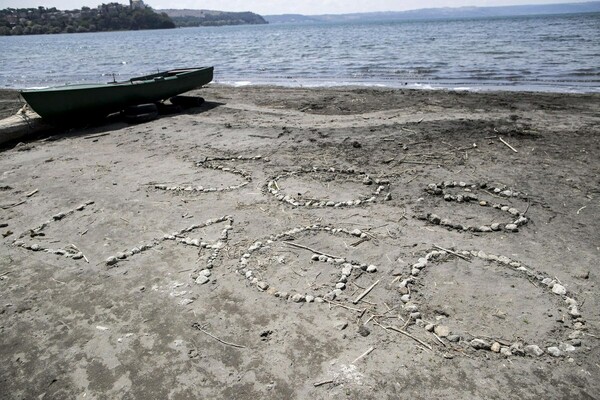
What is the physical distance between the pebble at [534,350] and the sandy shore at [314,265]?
0.7 inches

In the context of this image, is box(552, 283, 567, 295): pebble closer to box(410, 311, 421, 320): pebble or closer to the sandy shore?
the sandy shore

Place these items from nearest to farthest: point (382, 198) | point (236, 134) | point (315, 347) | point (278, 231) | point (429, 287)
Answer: point (315, 347) → point (429, 287) → point (278, 231) → point (382, 198) → point (236, 134)

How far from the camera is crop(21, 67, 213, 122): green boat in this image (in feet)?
40.4

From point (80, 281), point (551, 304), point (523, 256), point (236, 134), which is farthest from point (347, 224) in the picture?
point (236, 134)

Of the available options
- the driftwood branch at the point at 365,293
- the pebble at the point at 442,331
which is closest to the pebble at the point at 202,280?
the driftwood branch at the point at 365,293

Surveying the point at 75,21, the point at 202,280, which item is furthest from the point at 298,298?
the point at 75,21

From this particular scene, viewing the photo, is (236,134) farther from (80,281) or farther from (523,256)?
(523,256)

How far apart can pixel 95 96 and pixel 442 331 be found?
13220 millimetres

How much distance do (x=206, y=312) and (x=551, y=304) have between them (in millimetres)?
4229

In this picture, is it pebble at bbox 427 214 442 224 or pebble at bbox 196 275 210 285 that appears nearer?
pebble at bbox 196 275 210 285

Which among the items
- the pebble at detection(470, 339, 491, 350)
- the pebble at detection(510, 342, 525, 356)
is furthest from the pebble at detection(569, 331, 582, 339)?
the pebble at detection(470, 339, 491, 350)

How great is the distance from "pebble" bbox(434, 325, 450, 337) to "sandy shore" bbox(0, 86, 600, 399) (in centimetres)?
2

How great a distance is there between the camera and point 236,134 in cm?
1180

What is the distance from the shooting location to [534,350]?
4.04 meters
